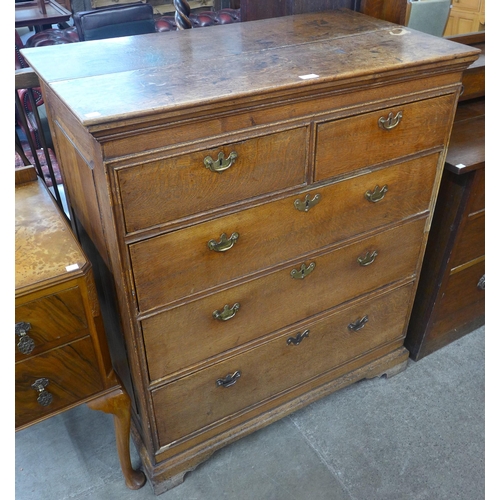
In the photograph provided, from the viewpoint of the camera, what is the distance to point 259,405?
1622 mm

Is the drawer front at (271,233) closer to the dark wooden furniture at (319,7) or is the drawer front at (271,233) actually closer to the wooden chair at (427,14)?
the dark wooden furniture at (319,7)

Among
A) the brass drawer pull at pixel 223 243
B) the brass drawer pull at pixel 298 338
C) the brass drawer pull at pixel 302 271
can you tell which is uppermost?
the brass drawer pull at pixel 223 243

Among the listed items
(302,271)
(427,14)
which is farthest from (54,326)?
(427,14)

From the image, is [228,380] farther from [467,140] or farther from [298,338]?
[467,140]

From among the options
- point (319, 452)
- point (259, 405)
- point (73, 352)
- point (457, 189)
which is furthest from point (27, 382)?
point (457, 189)

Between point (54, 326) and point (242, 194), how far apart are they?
516mm

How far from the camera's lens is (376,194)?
4.59 feet

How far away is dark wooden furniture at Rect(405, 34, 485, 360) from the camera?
1.62 meters

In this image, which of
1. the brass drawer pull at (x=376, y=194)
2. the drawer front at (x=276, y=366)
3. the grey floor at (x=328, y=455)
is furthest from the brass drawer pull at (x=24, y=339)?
the brass drawer pull at (x=376, y=194)

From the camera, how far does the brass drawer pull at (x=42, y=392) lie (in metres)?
1.17

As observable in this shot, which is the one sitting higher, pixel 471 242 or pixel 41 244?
pixel 41 244

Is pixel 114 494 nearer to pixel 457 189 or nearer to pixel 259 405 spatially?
pixel 259 405

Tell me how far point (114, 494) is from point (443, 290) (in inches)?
50.9

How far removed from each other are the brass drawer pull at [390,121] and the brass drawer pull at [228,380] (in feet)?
2.61
